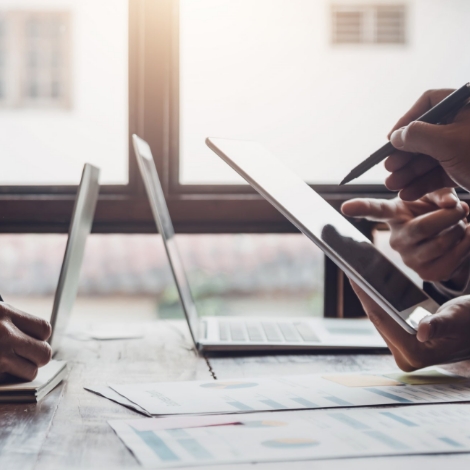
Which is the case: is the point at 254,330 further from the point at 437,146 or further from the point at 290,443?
the point at 290,443

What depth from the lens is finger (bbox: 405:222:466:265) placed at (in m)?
1.06

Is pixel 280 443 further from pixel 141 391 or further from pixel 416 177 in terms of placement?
pixel 416 177

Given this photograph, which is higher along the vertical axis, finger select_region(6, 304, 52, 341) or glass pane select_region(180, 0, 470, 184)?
glass pane select_region(180, 0, 470, 184)

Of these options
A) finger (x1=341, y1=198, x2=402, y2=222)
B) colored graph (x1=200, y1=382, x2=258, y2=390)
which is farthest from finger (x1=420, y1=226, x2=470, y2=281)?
colored graph (x1=200, y1=382, x2=258, y2=390)

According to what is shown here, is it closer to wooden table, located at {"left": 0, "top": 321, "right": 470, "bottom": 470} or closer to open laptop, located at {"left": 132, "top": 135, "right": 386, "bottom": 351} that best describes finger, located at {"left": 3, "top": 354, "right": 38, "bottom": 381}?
wooden table, located at {"left": 0, "top": 321, "right": 470, "bottom": 470}

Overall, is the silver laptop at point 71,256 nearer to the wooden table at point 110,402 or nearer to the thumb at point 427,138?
the wooden table at point 110,402

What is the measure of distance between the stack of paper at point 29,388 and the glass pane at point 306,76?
113 cm

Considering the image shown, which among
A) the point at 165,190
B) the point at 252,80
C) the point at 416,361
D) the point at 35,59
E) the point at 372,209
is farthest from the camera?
the point at 35,59

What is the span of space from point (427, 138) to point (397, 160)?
0.13 meters

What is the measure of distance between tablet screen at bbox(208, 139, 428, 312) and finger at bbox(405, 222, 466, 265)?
7.1 inches

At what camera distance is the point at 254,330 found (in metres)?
1.15

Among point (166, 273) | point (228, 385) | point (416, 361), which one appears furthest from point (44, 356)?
point (166, 273)

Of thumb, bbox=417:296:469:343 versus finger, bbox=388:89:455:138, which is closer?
thumb, bbox=417:296:469:343

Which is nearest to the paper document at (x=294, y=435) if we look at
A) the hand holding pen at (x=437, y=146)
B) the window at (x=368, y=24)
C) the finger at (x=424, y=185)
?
the hand holding pen at (x=437, y=146)
